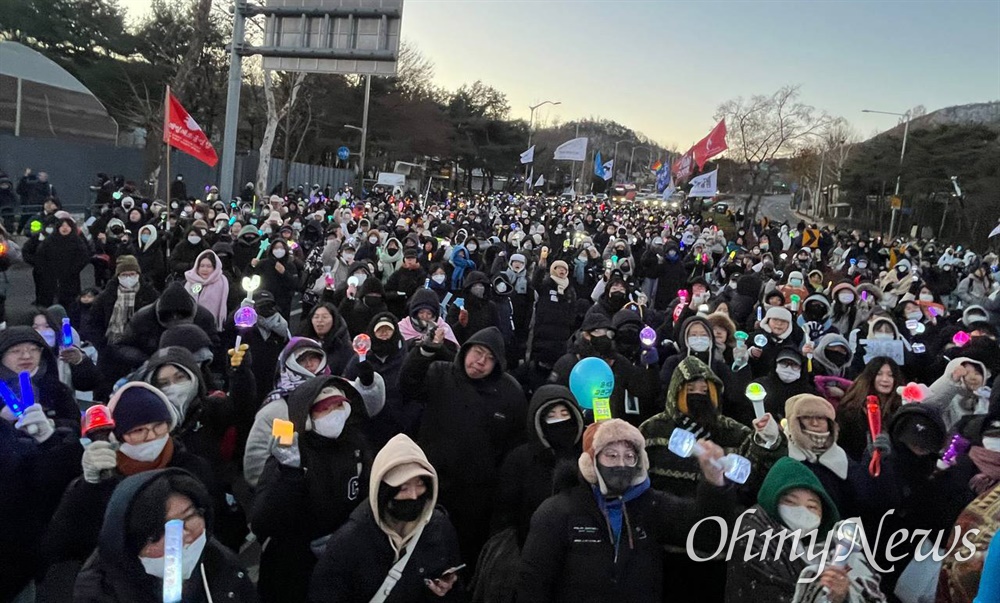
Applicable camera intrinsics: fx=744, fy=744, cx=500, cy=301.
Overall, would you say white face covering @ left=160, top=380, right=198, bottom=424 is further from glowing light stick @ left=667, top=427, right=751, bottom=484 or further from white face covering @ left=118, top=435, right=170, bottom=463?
glowing light stick @ left=667, top=427, right=751, bottom=484

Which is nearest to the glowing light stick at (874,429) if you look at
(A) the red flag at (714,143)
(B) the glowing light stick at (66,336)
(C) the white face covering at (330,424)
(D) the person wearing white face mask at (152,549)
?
(C) the white face covering at (330,424)

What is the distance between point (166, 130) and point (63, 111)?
23.0m

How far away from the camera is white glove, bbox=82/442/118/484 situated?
9.70ft

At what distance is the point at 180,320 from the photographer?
5711 mm

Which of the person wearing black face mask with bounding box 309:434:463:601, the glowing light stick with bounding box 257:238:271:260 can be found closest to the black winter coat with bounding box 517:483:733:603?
the person wearing black face mask with bounding box 309:434:463:601

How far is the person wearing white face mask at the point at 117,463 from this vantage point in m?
3.04

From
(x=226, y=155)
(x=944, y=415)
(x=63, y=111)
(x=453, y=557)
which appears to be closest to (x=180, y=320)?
(x=453, y=557)

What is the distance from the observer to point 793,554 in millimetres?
2855

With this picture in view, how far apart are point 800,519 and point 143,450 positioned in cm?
278

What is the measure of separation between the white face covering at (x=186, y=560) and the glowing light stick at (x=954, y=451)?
353 cm

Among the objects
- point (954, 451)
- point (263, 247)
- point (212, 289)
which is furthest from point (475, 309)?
point (954, 451)

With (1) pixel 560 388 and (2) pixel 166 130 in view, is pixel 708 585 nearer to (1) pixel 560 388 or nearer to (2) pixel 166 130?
(1) pixel 560 388

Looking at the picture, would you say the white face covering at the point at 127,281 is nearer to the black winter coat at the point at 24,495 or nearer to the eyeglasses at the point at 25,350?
the eyeglasses at the point at 25,350

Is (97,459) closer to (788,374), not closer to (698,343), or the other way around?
(698,343)
